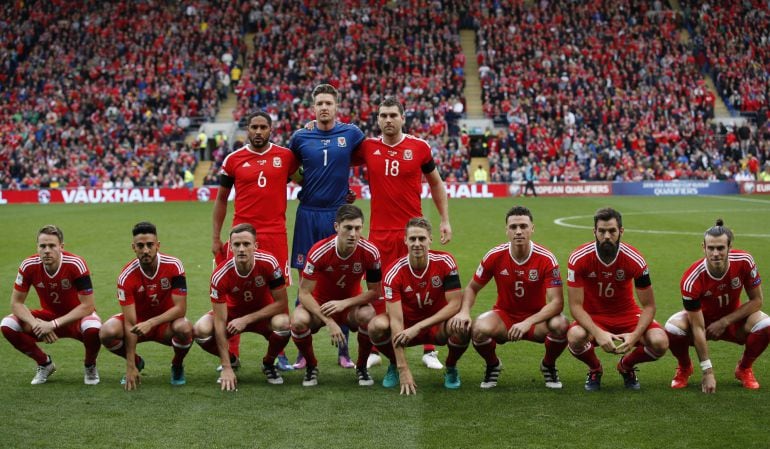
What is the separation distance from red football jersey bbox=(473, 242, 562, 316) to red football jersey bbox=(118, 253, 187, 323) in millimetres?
2406

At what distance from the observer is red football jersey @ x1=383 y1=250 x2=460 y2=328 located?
693cm

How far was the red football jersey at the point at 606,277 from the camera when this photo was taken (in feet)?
22.2

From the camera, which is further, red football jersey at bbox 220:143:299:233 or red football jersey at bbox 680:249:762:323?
red football jersey at bbox 220:143:299:233

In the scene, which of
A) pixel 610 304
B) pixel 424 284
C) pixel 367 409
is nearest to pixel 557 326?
pixel 610 304

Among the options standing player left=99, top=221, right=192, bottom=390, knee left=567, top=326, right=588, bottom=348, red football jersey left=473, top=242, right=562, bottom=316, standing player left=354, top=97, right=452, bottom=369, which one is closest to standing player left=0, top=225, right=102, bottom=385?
standing player left=99, top=221, right=192, bottom=390

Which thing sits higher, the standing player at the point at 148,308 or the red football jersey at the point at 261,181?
the red football jersey at the point at 261,181

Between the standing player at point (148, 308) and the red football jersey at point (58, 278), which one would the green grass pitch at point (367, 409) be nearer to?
the standing player at point (148, 308)

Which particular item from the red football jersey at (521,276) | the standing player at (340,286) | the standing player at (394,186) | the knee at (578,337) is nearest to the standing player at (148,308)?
the standing player at (340,286)

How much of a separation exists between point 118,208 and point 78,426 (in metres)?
23.7

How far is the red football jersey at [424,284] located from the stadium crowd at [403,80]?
83.3 ft

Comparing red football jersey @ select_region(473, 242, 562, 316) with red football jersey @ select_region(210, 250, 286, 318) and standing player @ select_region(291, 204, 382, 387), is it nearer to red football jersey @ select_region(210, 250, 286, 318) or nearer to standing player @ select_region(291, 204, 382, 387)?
standing player @ select_region(291, 204, 382, 387)

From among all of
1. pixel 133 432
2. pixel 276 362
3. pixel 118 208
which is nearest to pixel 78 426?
pixel 133 432

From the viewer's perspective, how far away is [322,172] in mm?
7797

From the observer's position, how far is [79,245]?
17547 millimetres
